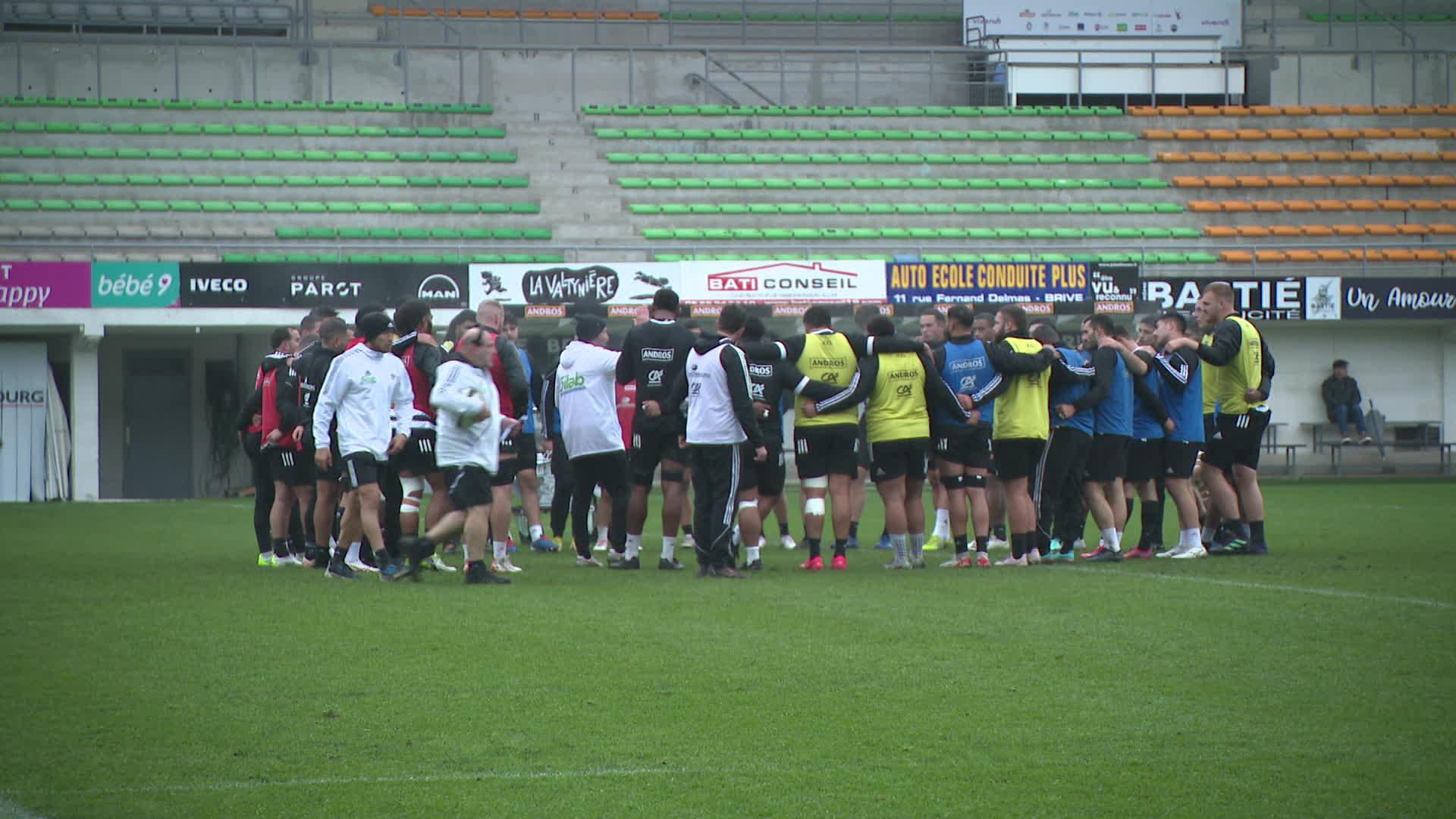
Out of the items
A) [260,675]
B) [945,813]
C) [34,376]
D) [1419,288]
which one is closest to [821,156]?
[1419,288]

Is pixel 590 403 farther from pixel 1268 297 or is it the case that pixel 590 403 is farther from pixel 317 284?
pixel 1268 297

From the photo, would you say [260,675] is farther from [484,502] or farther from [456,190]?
[456,190]

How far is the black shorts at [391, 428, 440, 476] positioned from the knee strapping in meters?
0.06

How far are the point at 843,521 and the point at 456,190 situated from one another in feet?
65.9

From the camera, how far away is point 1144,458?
505 inches

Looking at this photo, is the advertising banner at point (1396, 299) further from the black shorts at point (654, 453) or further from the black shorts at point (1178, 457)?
the black shorts at point (654, 453)

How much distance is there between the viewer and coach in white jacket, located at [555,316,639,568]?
11.7 m

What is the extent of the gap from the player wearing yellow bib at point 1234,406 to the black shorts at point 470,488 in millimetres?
5597

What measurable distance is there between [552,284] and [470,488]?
575 inches

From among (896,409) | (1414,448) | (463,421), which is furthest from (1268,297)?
(463,421)

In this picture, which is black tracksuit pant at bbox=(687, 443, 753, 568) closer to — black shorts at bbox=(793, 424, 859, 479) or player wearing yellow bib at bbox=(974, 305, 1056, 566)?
black shorts at bbox=(793, 424, 859, 479)

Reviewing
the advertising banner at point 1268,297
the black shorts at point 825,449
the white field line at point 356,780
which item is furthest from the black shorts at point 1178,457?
the advertising banner at point 1268,297

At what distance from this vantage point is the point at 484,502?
10516 millimetres

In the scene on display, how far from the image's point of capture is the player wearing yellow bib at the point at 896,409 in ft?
38.1
